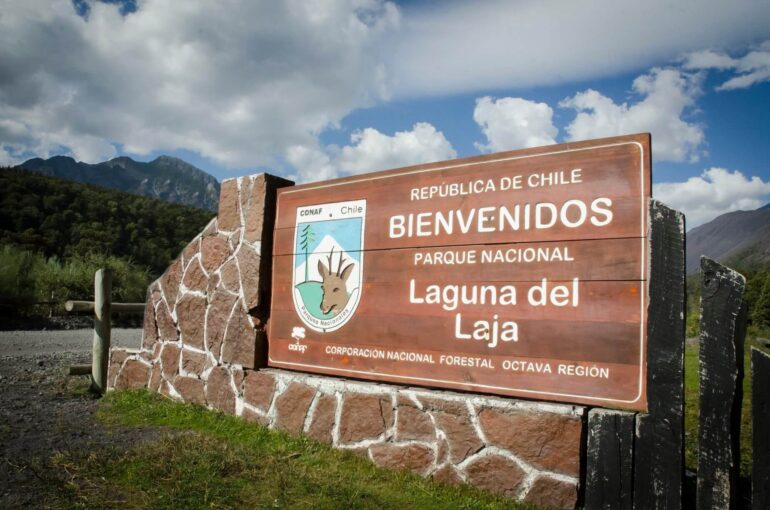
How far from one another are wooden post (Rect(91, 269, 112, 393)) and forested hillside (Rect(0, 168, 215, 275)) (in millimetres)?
17604

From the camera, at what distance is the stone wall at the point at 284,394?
3.24 meters

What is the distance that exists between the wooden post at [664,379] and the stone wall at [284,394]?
0.37 meters

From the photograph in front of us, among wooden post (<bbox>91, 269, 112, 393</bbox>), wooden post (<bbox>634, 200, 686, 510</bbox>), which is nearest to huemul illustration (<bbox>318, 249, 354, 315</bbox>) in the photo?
wooden post (<bbox>634, 200, 686, 510</bbox>)

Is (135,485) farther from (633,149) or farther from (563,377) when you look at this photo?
(633,149)

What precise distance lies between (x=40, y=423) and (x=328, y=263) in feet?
11.3

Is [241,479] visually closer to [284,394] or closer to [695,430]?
[284,394]

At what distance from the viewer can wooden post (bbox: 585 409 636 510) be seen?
2969 millimetres

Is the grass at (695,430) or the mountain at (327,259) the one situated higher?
the mountain at (327,259)

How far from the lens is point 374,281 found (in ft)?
14.1

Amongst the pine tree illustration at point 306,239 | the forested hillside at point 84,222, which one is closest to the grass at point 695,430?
the pine tree illustration at point 306,239

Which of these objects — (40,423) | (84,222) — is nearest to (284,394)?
(40,423)

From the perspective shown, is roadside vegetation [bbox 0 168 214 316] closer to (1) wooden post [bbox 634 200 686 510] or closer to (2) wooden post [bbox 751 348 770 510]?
(1) wooden post [bbox 634 200 686 510]

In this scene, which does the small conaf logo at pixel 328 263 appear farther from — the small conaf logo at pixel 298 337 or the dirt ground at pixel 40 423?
the dirt ground at pixel 40 423

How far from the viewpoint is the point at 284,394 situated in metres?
4.73
